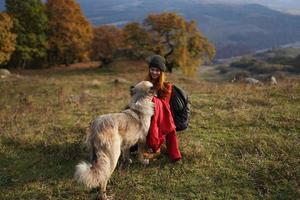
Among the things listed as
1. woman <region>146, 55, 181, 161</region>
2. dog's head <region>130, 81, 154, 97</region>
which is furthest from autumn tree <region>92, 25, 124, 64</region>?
dog's head <region>130, 81, 154, 97</region>

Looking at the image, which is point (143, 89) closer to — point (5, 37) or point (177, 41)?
point (5, 37)

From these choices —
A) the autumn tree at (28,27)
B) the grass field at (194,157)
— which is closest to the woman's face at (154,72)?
the grass field at (194,157)

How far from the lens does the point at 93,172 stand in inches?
270

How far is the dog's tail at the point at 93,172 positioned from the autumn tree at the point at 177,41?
45104 millimetres

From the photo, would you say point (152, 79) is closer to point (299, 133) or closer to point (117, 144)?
point (117, 144)

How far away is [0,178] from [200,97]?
31.0 feet

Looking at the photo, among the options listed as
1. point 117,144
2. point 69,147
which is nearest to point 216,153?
point 117,144

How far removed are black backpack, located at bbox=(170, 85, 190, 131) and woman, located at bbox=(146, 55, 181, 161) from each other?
7.3 inches

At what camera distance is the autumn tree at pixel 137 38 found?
52469 millimetres

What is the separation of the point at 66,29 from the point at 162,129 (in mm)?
45322

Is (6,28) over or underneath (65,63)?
over

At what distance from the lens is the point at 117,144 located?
7426mm

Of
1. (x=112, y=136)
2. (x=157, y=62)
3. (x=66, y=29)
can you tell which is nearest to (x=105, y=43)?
(x=66, y=29)

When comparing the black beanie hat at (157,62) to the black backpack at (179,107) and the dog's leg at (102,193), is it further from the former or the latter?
the dog's leg at (102,193)
